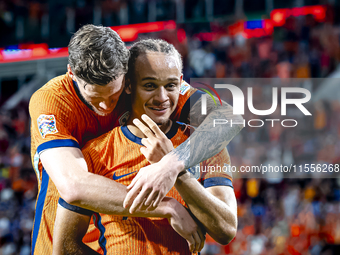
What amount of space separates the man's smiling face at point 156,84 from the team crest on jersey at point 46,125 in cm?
42

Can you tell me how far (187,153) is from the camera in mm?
1875

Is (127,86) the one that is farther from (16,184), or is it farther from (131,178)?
(16,184)

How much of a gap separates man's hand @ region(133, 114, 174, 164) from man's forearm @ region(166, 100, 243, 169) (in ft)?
0.18

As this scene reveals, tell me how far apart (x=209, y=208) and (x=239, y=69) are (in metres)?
7.14

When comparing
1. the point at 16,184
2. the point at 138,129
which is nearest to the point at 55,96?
the point at 138,129

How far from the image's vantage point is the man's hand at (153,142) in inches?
73.5

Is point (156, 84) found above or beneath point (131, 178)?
above

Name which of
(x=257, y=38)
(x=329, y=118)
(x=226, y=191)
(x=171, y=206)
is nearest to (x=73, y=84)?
(x=171, y=206)

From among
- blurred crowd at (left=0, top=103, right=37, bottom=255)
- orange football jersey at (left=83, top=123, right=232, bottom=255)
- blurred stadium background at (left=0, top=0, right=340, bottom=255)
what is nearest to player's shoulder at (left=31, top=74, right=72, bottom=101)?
orange football jersey at (left=83, top=123, right=232, bottom=255)

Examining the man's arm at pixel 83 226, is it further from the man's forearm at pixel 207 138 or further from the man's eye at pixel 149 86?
the man's eye at pixel 149 86

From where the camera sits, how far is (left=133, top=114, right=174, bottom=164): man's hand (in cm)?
187

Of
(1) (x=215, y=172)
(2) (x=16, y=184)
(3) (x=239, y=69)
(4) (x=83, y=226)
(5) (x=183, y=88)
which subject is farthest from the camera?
(3) (x=239, y=69)

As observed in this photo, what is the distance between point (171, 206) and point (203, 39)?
25.8 feet

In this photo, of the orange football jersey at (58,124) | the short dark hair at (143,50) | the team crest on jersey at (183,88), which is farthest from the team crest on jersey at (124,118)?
the team crest on jersey at (183,88)
